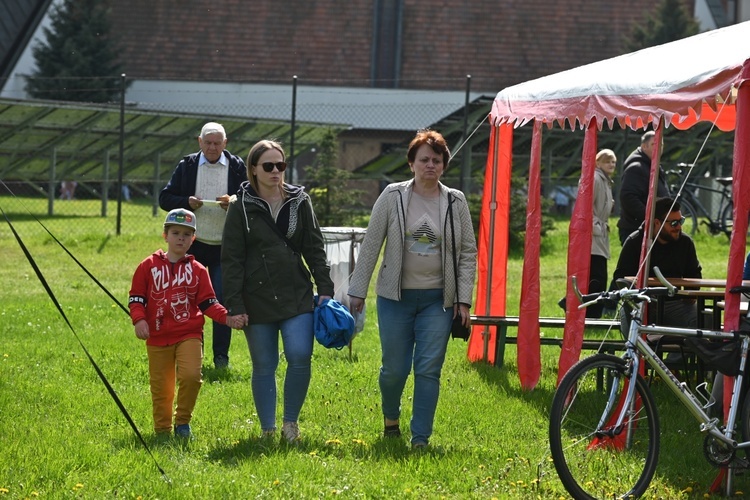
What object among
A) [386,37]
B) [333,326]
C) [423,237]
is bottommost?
[333,326]

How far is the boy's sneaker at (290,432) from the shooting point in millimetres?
6918

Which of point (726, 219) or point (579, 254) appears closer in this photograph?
point (579, 254)

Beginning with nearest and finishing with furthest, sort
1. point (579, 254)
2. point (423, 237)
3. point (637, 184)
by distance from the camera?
1. point (423, 237)
2. point (579, 254)
3. point (637, 184)

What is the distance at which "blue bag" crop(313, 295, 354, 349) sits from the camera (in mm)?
6691

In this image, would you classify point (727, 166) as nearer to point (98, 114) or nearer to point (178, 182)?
point (98, 114)

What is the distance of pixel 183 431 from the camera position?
713 cm

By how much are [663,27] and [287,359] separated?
3317 centimetres

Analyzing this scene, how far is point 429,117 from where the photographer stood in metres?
34.0

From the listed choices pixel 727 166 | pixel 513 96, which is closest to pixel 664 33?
pixel 727 166

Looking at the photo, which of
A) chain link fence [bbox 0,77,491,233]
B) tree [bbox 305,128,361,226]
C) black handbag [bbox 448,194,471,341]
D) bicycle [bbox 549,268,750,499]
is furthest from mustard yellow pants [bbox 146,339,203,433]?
tree [bbox 305,128,361,226]

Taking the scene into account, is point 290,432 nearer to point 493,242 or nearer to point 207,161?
point 207,161

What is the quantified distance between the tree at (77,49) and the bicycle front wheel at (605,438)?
3294 centimetres

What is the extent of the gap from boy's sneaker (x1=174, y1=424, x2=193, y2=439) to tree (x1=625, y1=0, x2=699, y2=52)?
1285 inches

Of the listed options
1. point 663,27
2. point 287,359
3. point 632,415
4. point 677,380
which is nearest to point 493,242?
point 287,359
